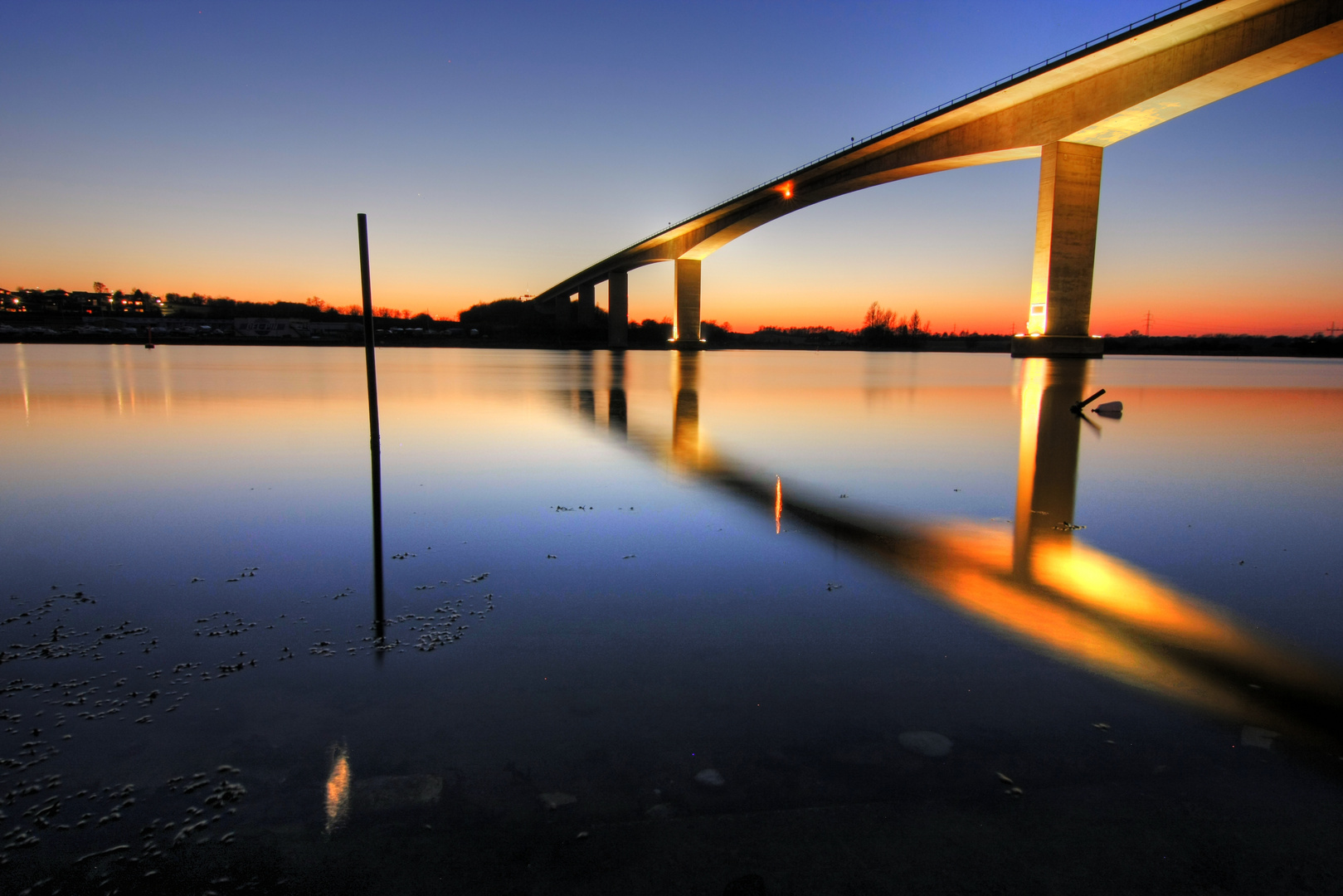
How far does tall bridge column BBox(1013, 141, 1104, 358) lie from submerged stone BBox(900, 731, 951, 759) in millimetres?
53599

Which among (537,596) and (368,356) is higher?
(368,356)

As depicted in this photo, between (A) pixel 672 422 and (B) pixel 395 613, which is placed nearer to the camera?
(B) pixel 395 613

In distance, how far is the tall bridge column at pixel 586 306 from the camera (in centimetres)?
11594

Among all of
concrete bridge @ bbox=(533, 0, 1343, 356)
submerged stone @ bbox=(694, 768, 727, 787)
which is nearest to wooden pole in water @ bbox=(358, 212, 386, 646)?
submerged stone @ bbox=(694, 768, 727, 787)

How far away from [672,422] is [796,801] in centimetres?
1238

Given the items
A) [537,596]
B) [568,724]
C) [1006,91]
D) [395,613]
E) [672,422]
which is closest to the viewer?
[568,724]

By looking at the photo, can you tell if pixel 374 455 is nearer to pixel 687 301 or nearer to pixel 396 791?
pixel 396 791

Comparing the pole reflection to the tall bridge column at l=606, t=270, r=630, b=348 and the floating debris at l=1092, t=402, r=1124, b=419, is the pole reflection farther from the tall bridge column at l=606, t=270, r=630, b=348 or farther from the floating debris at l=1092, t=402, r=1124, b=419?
the tall bridge column at l=606, t=270, r=630, b=348

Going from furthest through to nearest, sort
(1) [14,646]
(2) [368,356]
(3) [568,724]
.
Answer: (2) [368,356] < (1) [14,646] < (3) [568,724]

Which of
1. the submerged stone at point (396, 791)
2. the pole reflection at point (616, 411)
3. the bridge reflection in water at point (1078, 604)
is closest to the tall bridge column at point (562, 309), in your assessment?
the pole reflection at point (616, 411)

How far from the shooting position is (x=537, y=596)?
4.50 metres

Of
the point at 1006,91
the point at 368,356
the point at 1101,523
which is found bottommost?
the point at 1101,523

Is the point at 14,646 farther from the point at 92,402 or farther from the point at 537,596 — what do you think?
the point at 92,402

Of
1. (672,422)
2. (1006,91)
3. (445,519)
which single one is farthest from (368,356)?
(1006,91)
